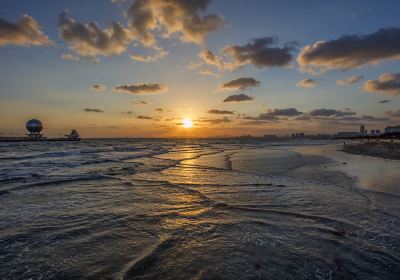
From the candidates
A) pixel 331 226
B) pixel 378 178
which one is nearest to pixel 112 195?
pixel 331 226

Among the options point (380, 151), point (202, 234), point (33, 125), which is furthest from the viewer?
point (33, 125)

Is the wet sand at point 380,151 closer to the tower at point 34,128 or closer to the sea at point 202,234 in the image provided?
the sea at point 202,234

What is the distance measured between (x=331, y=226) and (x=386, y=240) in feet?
4.70

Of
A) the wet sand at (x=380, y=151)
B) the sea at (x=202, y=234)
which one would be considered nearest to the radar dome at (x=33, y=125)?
the wet sand at (x=380, y=151)

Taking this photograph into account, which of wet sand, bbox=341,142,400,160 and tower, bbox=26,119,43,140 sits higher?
tower, bbox=26,119,43,140

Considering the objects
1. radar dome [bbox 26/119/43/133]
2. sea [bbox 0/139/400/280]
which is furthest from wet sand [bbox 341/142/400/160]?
radar dome [bbox 26/119/43/133]

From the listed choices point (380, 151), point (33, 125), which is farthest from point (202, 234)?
point (33, 125)

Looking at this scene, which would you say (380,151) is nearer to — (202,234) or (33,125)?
(202,234)

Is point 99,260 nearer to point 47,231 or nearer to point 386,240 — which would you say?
point 47,231

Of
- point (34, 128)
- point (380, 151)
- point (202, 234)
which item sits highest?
point (34, 128)

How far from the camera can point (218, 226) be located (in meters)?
7.93

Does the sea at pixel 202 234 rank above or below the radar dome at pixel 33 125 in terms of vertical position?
below

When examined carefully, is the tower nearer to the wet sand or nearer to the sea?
the wet sand

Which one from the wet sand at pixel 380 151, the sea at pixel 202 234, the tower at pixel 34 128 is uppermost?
the tower at pixel 34 128
